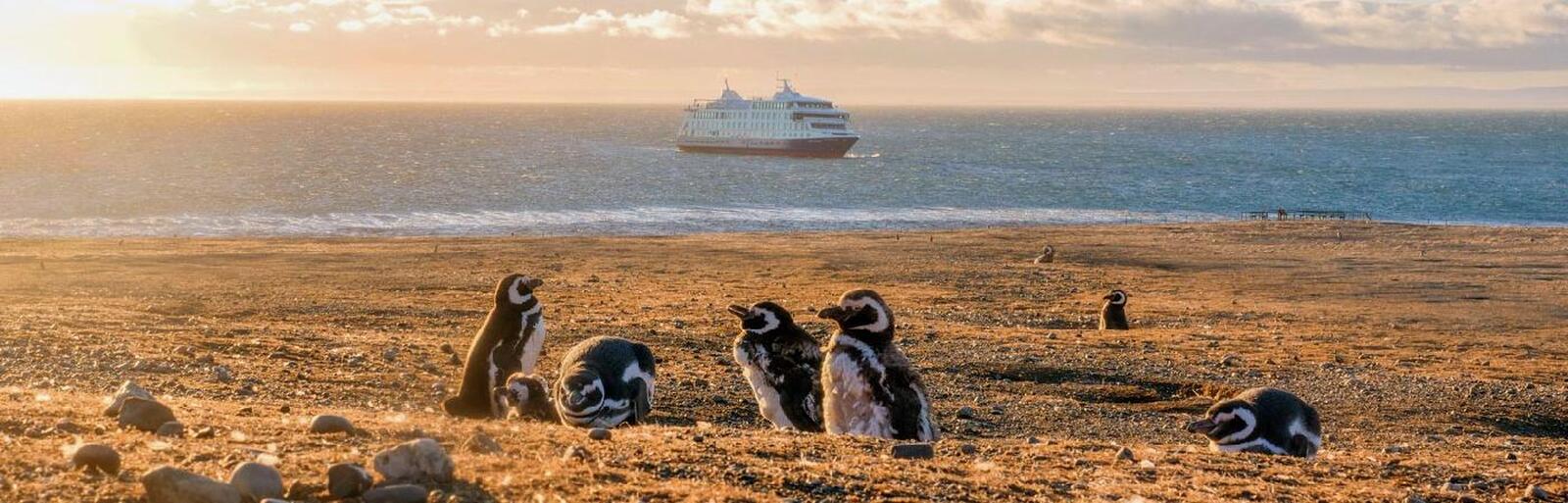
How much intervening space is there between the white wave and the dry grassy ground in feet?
46.2

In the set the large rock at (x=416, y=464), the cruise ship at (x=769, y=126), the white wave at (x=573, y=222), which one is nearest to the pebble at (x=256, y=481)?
the large rock at (x=416, y=464)

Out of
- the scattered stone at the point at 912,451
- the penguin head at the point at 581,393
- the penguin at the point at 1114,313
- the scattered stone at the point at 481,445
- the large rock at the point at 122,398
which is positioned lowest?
the penguin at the point at 1114,313

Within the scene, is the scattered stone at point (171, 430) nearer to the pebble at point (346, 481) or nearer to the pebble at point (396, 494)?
the pebble at point (346, 481)

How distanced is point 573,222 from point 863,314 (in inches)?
2309

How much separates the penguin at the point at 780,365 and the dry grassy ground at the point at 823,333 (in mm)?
578

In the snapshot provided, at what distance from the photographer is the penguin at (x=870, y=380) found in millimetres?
11453

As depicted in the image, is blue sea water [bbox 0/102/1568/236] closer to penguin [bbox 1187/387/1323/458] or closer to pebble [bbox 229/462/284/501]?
penguin [bbox 1187/387/1323/458]

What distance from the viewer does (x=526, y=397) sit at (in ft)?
38.9

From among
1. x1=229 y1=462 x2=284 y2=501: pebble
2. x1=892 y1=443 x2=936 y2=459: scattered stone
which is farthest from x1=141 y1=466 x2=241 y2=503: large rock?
x1=892 y1=443 x2=936 y2=459: scattered stone

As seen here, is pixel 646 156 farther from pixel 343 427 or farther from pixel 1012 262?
pixel 343 427

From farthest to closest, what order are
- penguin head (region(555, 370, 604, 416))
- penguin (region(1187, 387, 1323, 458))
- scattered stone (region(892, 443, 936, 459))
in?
penguin (region(1187, 387, 1323, 458)), penguin head (region(555, 370, 604, 416)), scattered stone (region(892, 443, 936, 459))

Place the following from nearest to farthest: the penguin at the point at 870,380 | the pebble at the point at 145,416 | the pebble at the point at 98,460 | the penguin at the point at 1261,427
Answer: the pebble at the point at 98,460 → the pebble at the point at 145,416 → the penguin at the point at 870,380 → the penguin at the point at 1261,427

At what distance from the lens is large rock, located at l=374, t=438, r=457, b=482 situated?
6.79 metres

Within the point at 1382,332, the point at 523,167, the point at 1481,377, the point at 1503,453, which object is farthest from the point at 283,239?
the point at 523,167
